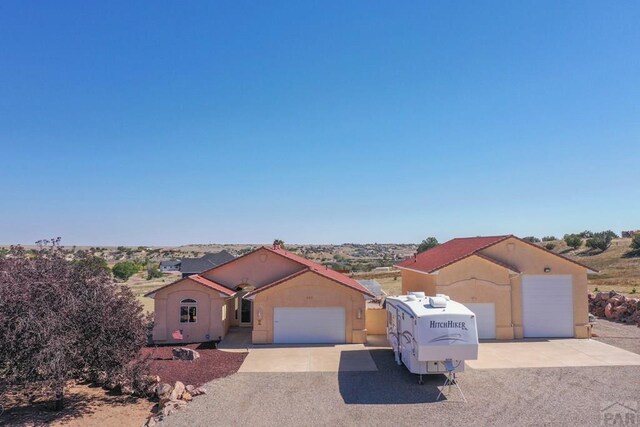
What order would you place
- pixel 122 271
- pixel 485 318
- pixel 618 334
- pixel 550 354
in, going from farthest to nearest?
pixel 122 271, pixel 618 334, pixel 485 318, pixel 550 354

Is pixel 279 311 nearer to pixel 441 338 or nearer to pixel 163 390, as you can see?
pixel 163 390

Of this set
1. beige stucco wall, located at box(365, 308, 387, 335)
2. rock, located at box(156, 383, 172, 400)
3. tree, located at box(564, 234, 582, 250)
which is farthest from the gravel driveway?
tree, located at box(564, 234, 582, 250)

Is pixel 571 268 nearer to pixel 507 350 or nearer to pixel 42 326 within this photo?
pixel 507 350

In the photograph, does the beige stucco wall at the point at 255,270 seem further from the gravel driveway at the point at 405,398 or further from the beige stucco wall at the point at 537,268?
the beige stucco wall at the point at 537,268

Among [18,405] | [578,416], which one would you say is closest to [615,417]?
[578,416]

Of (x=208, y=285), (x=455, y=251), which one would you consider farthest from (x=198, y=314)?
(x=455, y=251)

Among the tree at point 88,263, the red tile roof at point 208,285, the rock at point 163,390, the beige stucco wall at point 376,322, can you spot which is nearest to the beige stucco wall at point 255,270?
the red tile roof at point 208,285

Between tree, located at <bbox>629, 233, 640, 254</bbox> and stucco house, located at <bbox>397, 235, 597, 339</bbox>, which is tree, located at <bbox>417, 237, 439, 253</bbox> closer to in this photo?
tree, located at <bbox>629, 233, 640, 254</bbox>
